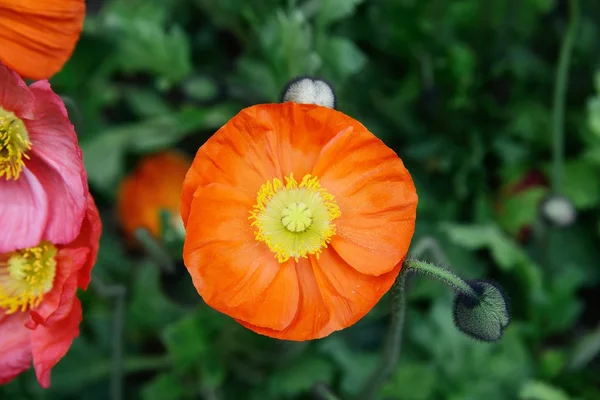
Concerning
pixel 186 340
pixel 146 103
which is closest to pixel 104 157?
pixel 146 103

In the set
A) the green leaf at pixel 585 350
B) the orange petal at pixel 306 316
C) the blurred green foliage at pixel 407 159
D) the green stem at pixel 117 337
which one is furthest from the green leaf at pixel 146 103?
the green leaf at pixel 585 350

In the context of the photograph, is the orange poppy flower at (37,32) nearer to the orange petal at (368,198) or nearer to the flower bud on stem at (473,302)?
the orange petal at (368,198)

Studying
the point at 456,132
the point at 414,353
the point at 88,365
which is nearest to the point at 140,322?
the point at 88,365

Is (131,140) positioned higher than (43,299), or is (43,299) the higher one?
(43,299)

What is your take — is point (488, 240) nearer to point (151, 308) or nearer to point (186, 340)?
point (186, 340)

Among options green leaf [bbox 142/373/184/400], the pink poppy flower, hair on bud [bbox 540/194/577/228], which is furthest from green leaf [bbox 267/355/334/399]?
the pink poppy flower

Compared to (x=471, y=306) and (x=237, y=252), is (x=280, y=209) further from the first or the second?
(x=471, y=306)
